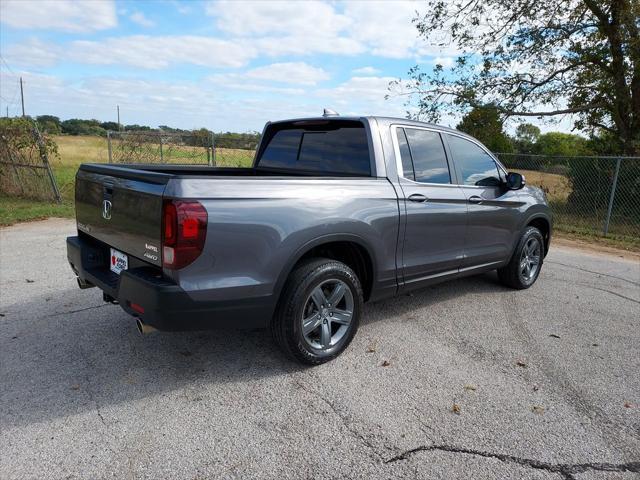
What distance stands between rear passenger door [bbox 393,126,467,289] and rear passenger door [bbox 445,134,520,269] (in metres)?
0.16

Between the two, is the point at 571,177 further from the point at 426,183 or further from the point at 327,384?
the point at 327,384

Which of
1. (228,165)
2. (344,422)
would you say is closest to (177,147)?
(228,165)

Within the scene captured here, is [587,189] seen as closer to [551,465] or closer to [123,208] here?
[551,465]

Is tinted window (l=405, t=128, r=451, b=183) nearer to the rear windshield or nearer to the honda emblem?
the rear windshield

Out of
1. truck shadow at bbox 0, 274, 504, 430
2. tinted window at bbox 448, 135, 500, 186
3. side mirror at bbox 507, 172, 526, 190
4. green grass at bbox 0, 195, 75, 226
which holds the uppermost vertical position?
tinted window at bbox 448, 135, 500, 186

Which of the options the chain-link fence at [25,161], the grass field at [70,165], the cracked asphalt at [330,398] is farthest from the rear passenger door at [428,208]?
the chain-link fence at [25,161]

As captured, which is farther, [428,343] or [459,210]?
[459,210]

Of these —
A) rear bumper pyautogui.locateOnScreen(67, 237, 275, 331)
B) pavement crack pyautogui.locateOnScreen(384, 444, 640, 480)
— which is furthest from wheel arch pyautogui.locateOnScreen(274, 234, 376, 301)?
pavement crack pyautogui.locateOnScreen(384, 444, 640, 480)

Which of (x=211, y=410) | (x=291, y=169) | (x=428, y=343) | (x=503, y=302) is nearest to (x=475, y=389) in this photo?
(x=428, y=343)

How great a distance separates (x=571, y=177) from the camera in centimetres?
1282

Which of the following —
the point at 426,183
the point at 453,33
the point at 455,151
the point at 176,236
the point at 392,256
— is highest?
the point at 453,33

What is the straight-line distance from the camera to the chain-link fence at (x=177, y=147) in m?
14.4

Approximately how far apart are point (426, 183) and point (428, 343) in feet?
4.60

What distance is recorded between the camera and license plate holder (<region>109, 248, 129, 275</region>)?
3256mm
